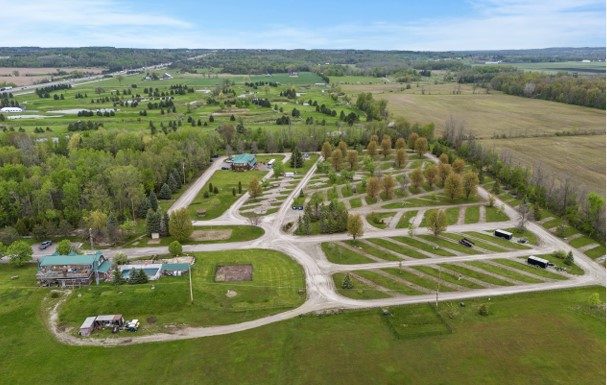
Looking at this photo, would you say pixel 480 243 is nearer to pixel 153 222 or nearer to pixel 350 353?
pixel 350 353

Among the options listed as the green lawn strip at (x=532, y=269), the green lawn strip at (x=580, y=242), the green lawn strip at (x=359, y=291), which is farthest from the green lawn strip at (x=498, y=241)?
the green lawn strip at (x=359, y=291)

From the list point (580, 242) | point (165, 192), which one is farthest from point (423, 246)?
point (165, 192)

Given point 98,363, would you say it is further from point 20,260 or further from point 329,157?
point 329,157

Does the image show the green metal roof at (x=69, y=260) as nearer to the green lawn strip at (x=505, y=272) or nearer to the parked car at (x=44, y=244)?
the parked car at (x=44, y=244)

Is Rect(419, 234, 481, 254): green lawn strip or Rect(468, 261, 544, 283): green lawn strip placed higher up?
Rect(419, 234, 481, 254): green lawn strip

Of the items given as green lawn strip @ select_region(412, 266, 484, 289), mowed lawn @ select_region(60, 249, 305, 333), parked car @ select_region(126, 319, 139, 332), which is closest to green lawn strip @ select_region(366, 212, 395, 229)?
green lawn strip @ select_region(412, 266, 484, 289)

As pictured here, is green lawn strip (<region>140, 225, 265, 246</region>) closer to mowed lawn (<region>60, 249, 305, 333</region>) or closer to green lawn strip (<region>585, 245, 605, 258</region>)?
mowed lawn (<region>60, 249, 305, 333</region>)

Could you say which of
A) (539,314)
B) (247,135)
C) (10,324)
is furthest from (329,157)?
(10,324)
